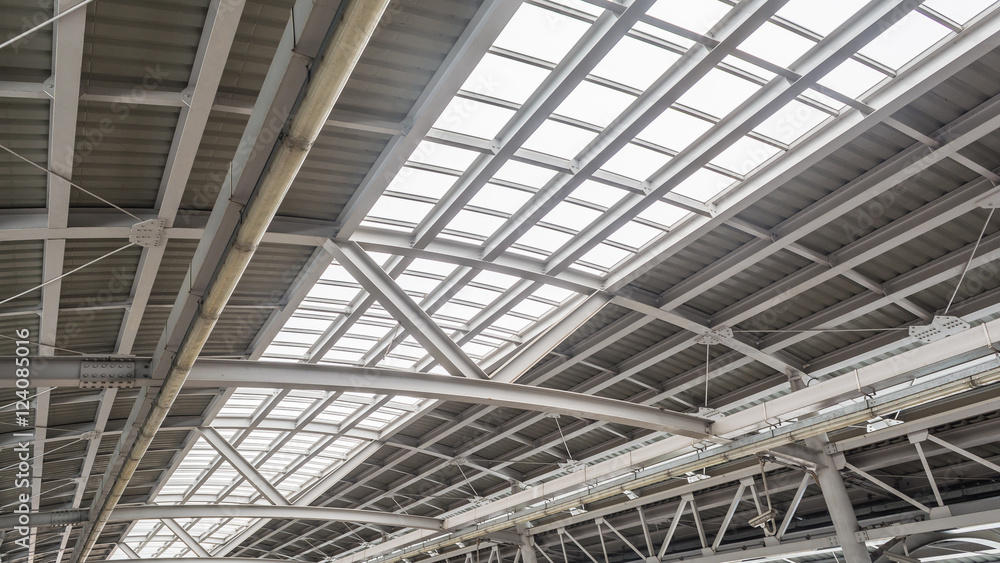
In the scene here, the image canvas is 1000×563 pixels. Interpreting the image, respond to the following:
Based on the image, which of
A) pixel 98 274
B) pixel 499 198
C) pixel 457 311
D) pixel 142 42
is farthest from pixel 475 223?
pixel 98 274

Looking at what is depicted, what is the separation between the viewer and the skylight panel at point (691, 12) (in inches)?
451

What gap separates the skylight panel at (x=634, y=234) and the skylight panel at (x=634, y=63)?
4.23 m

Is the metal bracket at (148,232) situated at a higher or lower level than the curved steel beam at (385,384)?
higher

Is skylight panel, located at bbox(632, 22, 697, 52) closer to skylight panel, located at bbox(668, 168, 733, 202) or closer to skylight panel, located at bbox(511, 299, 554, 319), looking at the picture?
skylight panel, located at bbox(668, 168, 733, 202)

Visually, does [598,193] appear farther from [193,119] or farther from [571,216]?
[193,119]

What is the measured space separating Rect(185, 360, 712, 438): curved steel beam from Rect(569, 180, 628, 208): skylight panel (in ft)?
18.1

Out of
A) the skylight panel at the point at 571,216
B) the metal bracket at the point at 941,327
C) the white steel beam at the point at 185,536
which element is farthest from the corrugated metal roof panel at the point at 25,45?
the white steel beam at the point at 185,536

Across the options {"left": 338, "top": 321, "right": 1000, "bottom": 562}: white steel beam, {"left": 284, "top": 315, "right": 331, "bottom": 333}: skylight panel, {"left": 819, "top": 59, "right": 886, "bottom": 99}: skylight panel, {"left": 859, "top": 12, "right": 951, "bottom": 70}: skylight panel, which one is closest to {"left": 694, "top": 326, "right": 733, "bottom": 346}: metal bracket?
{"left": 338, "top": 321, "right": 1000, "bottom": 562}: white steel beam

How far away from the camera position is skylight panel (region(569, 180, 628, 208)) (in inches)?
605

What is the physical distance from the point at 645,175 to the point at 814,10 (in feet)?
15.1

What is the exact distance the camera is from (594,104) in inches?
524

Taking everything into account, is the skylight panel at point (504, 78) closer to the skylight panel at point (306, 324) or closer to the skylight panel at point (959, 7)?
the skylight panel at point (959, 7)

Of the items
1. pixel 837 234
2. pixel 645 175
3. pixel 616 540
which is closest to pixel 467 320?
pixel 645 175

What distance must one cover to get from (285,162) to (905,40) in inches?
413
